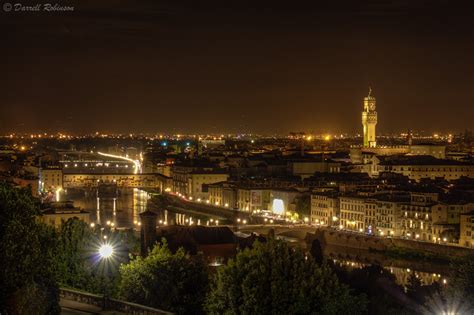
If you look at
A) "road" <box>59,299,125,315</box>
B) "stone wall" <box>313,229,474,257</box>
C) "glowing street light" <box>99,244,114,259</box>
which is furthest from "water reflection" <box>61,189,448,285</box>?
"road" <box>59,299,125,315</box>

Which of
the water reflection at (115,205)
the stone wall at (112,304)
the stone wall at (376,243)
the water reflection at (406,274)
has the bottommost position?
the water reflection at (406,274)

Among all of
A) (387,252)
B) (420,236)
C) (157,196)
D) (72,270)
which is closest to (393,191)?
(420,236)

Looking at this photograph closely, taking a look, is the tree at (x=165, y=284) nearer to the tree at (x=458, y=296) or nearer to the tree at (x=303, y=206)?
the tree at (x=458, y=296)

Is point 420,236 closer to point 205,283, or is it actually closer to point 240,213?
point 240,213

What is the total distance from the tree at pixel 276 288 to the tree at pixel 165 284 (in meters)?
0.41

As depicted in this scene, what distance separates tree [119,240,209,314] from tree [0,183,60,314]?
112cm

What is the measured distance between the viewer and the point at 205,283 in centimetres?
763

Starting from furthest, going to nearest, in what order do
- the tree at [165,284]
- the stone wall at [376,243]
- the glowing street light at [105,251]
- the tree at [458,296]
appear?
the stone wall at [376,243]
the tree at [458,296]
the glowing street light at [105,251]
the tree at [165,284]

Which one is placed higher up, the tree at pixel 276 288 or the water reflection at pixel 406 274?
the tree at pixel 276 288

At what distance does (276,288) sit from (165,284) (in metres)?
1.09

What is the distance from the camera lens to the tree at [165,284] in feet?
23.9

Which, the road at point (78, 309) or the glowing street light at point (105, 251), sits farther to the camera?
the glowing street light at point (105, 251)

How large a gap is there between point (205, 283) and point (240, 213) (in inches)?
746

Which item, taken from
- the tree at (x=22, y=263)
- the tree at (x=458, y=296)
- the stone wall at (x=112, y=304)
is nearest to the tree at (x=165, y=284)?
the stone wall at (x=112, y=304)
